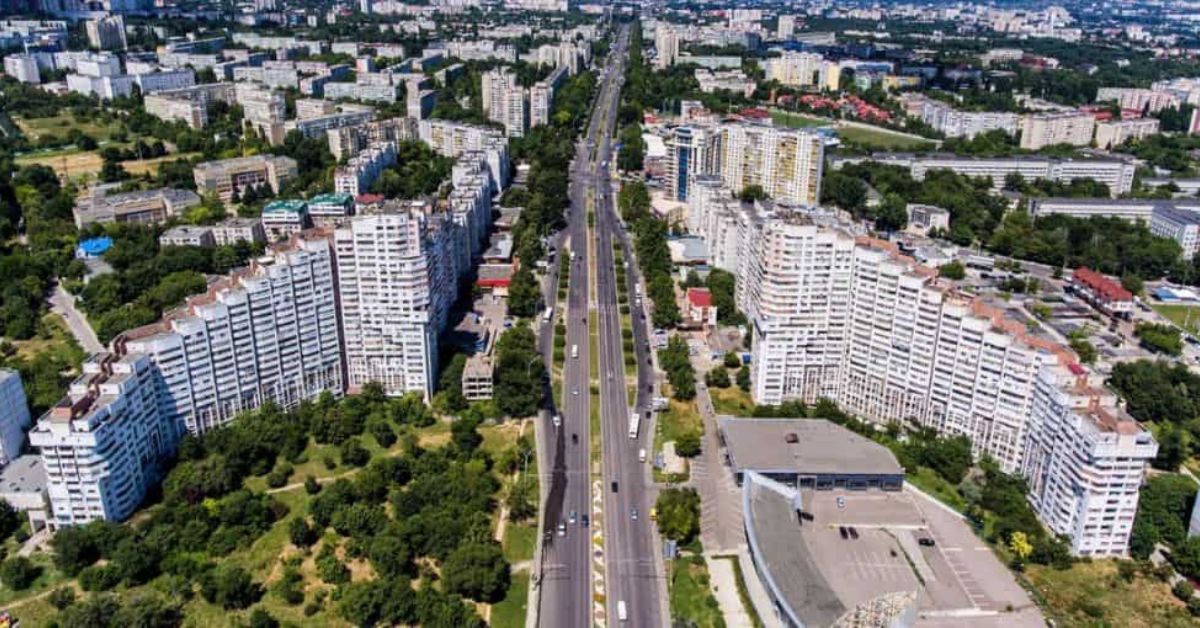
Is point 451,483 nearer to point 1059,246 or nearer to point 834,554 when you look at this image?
point 834,554

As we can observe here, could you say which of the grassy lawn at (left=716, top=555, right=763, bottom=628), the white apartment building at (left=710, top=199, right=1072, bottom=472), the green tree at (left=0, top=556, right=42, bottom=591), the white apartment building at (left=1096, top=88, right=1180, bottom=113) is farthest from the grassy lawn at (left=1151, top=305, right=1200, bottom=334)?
the white apartment building at (left=1096, top=88, right=1180, bottom=113)

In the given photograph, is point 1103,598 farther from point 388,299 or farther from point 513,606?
point 388,299

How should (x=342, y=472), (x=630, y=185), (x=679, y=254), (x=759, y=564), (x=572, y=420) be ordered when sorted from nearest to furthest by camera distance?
(x=759, y=564) < (x=342, y=472) < (x=572, y=420) < (x=679, y=254) < (x=630, y=185)

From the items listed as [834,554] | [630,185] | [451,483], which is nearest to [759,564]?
[834,554]

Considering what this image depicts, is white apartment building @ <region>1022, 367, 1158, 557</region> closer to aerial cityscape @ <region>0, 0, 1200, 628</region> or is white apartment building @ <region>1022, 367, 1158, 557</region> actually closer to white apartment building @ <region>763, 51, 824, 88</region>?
aerial cityscape @ <region>0, 0, 1200, 628</region>

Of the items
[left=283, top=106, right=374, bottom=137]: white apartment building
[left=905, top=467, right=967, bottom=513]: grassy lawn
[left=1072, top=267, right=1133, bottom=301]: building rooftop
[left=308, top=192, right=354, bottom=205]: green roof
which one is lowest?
[left=905, top=467, right=967, bottom=513]: grassy lawn

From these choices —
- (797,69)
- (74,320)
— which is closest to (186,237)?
(74,320)
